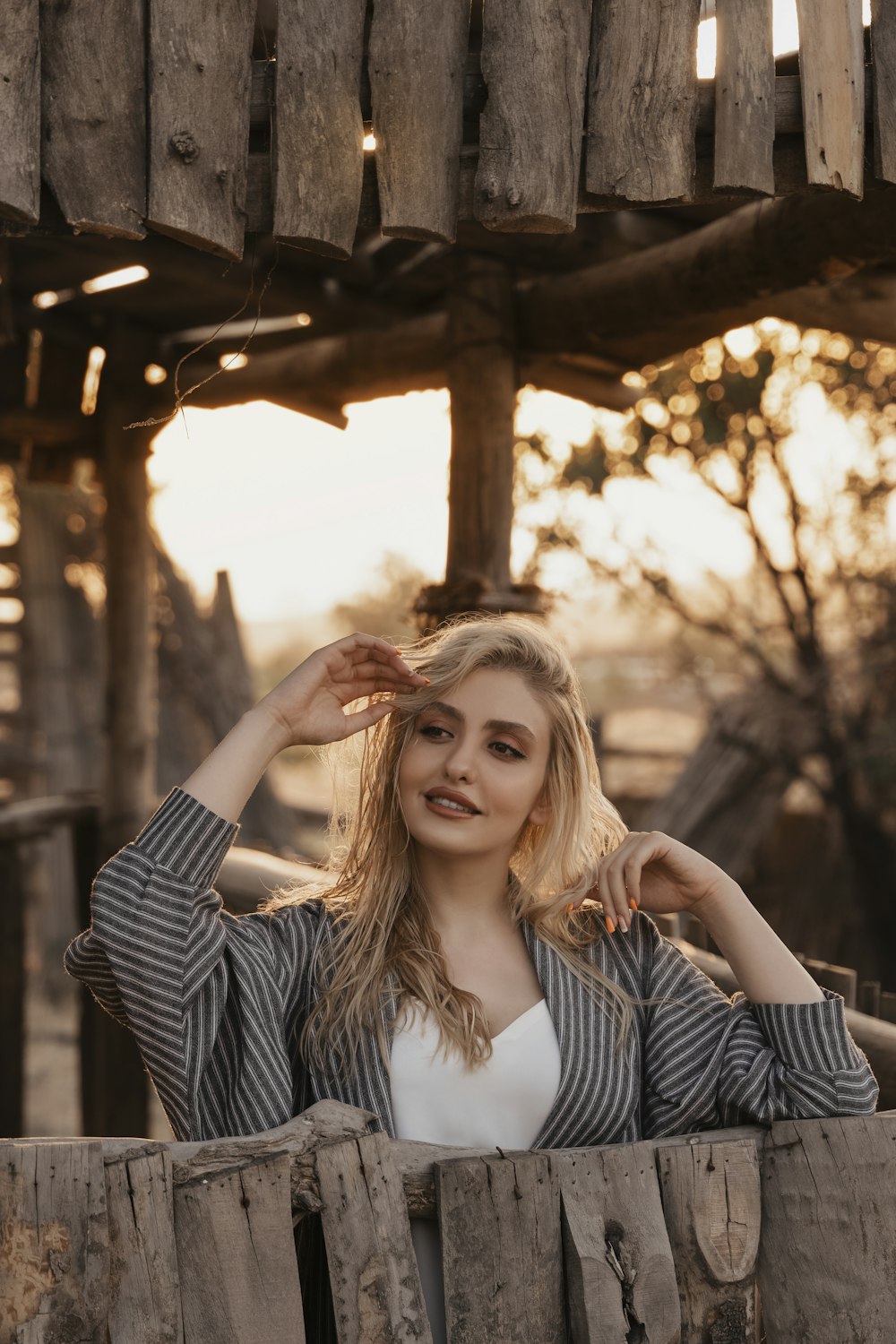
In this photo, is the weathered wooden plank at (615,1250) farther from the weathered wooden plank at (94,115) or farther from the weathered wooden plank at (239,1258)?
the weathered wooden plank at (94,115)

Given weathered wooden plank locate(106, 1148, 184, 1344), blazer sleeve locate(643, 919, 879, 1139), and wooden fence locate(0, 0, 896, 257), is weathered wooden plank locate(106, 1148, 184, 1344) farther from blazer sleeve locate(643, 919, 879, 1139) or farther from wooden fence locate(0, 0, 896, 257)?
wooden fence locate(0, 0, 896, 257)

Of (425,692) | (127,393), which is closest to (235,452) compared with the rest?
(127,393)

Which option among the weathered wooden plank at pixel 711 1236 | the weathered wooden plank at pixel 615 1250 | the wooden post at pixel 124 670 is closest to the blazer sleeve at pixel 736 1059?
the weathered wooden plank at pixel 711 1236

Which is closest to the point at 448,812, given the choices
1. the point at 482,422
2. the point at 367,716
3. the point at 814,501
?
the point at 367,716

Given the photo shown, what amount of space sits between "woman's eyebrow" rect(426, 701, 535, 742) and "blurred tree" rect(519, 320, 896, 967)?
4362 mm

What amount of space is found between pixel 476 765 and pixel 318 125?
38.2 inches

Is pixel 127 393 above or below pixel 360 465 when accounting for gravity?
below

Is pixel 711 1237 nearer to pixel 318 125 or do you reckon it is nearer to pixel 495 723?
pixel 495 723

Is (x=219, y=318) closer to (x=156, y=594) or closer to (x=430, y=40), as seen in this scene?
(x=430, y=40)

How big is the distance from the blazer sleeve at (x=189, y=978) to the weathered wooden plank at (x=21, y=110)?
0.81 meters

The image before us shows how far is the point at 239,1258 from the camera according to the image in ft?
5.13

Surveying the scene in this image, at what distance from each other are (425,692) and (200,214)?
0.83 m

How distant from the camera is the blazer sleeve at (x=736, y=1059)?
6.14ft

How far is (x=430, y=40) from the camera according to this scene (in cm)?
181
